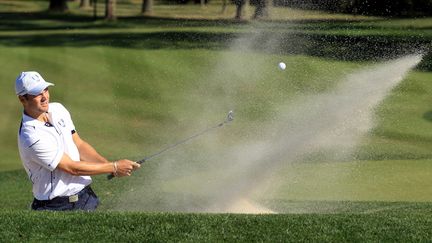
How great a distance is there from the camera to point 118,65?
24094 mm

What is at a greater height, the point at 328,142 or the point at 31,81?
the point at 31,81

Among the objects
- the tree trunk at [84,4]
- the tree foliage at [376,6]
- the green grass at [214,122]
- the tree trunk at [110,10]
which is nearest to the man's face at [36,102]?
the green grass at [214,122]

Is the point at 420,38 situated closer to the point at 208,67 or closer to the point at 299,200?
the point at 208,67

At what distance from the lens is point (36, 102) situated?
26.1 ft

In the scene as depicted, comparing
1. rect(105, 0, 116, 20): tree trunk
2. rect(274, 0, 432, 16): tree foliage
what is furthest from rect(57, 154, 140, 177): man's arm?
rect(105, 0, 116, 20): tree trunk

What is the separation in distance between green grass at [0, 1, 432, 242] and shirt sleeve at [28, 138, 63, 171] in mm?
448

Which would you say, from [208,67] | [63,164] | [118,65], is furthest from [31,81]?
[118,65]

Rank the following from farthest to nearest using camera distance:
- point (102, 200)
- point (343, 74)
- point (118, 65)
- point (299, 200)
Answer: point (118, 65), point (343, 74), point (102, 200), point (299, 200)

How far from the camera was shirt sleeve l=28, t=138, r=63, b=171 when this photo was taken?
7922 mm

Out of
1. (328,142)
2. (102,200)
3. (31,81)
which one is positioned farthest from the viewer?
(328,142)

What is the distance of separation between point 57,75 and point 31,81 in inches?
594

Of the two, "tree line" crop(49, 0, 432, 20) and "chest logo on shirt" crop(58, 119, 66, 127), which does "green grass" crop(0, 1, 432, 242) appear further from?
"chest logo on shirt" crop(58, 119, 66, 127)

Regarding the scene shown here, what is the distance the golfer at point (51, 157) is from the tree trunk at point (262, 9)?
2059cm

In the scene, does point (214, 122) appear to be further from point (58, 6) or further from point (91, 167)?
point (58, 6)
